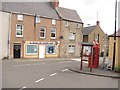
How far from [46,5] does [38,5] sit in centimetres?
207

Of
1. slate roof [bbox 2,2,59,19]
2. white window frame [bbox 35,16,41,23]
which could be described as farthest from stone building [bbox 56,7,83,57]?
white window frame [bbox 35,16,41,23]

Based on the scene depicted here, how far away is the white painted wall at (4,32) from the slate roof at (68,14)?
11653 millimetres

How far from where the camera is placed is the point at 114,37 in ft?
74.5

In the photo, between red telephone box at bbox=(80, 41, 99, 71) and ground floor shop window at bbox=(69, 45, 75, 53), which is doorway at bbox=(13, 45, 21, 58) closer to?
ground floor shop window at bbox=(69, 45, 75, 53)

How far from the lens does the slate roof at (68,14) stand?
1855 inches

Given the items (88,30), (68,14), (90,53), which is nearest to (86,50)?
(90,53)

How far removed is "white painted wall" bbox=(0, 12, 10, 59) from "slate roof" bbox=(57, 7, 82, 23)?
11653mm

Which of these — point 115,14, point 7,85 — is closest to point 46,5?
point 115,14

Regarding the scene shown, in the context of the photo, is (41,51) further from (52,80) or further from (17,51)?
(52,80)

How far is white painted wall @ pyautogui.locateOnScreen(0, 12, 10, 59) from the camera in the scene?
1467 inches

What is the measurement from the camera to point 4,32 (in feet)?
123

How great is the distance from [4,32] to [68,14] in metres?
15.7

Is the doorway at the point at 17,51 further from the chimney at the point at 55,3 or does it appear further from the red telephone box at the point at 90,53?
the red telephone box at the point at 90,53

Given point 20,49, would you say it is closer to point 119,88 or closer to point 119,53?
point 119,53
